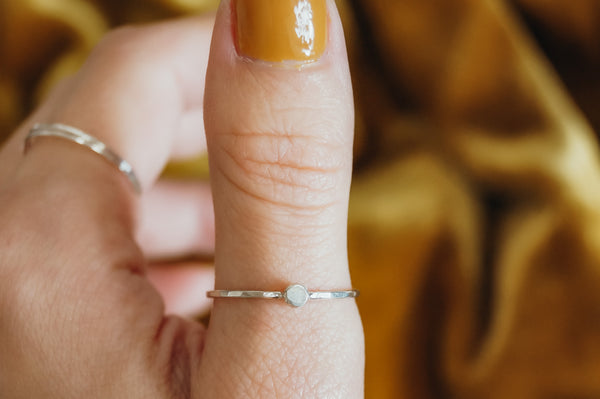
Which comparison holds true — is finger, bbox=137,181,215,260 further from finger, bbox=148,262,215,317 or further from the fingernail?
the fingernail

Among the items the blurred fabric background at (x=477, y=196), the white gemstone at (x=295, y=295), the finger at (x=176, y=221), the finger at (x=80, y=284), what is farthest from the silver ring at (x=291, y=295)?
the finger at (x=176, y=221)

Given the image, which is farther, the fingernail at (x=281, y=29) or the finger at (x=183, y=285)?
the finger at (x=183, y=285)

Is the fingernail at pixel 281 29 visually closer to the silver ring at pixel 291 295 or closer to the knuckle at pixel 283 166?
the knuckle at pixel 283 166

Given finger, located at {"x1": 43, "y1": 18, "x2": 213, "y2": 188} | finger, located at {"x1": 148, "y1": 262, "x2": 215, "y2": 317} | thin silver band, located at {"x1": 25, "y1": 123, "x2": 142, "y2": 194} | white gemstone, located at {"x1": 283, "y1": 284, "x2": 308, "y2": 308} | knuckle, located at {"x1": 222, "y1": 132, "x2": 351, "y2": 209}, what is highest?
finger, located at {"x1": 43, "y1": 18, "x2": 213, "y2": 188}

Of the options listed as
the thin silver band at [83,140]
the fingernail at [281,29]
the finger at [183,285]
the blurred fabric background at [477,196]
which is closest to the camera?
the fingernail at [281,29]

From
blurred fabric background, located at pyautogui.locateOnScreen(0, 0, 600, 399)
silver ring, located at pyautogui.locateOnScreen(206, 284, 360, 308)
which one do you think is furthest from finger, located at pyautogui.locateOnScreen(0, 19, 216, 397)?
blurred fabric background, located at pyautogui.locateOnScreen(0, 0, 600, 399)

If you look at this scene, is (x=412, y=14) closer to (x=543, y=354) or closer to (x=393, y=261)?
(x=393, y=261)

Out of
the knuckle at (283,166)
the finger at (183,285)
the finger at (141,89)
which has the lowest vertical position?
the finger at (183,285)

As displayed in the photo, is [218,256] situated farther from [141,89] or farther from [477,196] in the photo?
[477,196]
